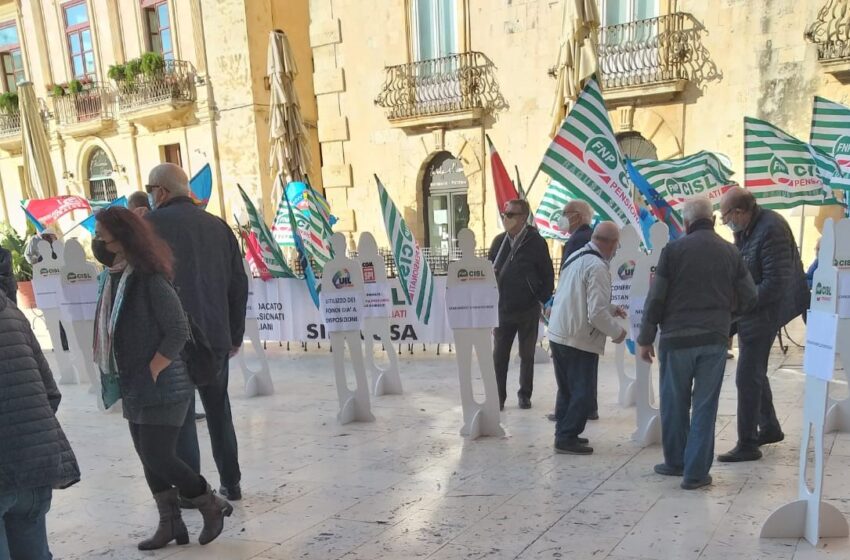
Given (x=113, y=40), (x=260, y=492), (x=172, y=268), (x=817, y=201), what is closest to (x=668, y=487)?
(x=260, y=492)

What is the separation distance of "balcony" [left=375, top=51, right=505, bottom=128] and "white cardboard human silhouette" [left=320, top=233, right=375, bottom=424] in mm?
8932

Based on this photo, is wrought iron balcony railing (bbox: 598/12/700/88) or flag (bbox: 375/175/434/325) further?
wrought iron balcony railing (bbox: 598/12/700/88)

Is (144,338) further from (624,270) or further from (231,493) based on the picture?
(624,270)

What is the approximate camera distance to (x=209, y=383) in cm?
353

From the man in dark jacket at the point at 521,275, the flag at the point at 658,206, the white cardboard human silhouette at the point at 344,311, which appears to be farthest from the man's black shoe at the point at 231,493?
the flag at the point at 658,206

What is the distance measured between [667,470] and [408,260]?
3.43 metres

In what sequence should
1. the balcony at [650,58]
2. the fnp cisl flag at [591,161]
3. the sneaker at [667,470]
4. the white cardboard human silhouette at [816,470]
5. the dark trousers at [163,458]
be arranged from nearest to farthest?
the white cardboard human silhouette at [816,470], the dark trousers at [163,458], the sneaker at [667,470], the fnp cisl flag at [591,161], the balcony at [650,58]

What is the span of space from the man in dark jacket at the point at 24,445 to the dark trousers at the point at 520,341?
12.5ft

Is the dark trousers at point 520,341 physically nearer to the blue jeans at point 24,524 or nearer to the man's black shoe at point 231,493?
the man's black shoe at point 231,493

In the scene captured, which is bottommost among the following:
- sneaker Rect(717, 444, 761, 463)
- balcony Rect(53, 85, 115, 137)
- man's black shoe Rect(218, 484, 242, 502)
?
sneaker Rect(717, 444, 761, 463)

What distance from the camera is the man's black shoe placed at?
4098 mm

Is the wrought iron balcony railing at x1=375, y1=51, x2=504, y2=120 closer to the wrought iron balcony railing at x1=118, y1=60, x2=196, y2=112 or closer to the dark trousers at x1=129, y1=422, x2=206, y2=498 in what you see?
the wrought iron balcony railing at x1=118, y1=60, x2=196, y2=112

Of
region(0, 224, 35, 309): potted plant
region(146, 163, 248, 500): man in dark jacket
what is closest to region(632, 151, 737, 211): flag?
region(146, 163, 248, 500): man in dark jacket

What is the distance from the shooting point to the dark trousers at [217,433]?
3.69m
